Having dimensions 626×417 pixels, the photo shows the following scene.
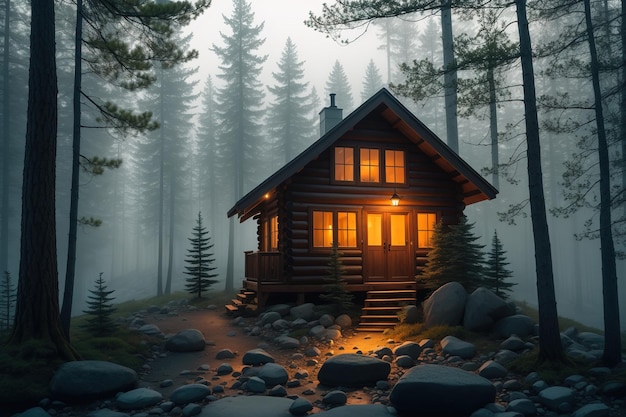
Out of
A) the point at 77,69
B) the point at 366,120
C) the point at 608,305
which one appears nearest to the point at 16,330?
the point at 77,69

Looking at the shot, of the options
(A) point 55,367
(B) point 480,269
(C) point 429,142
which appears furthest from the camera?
(C) point 429,142

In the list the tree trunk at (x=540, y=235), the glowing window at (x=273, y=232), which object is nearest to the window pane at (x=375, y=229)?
the glowing window at (x=273, y=232)

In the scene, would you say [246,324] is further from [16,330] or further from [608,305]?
[608,305]

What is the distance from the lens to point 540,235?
28.5 ft

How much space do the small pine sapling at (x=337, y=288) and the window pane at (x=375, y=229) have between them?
2.19 meters

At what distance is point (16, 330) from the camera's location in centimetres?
845

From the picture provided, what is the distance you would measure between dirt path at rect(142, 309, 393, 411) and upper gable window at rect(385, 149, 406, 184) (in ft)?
19.9

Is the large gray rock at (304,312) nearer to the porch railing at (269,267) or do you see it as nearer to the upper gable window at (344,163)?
the porch railing at (269,267)

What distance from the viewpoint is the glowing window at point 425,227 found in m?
16.5

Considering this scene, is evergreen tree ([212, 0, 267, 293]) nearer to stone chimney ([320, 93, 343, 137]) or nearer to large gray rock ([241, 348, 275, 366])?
stone chimney ([320, 93, 343, 137])

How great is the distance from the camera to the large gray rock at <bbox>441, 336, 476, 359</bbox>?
9.61 m

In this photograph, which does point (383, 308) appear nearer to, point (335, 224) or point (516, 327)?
point (335, 224)

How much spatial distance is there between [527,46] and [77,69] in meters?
10.1

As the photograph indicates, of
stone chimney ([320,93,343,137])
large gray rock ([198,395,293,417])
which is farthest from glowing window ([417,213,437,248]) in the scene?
large gray rock ([198,395,293,417])
